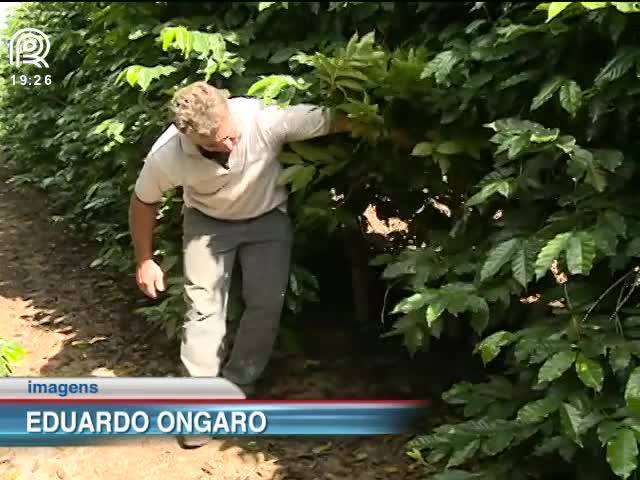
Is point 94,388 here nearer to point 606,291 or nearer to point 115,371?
point 115,371

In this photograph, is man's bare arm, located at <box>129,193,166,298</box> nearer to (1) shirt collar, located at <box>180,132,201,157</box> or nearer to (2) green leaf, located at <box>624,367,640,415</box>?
(1) shirt collar, located at <box>180,132,201,157</box>

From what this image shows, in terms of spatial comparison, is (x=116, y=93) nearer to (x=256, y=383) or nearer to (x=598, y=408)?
(x=256, y=383)

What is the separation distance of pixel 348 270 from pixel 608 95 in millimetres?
1698

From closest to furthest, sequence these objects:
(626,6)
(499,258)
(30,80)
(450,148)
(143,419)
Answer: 1. (626,6)
2. (499,258)
3. (450,148)
4. (143,419)
5. (30,80)

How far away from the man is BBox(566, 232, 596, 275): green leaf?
894 mm

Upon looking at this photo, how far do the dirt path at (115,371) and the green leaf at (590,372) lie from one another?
Answer: 87 cm

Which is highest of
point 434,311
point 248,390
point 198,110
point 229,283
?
point 198,110

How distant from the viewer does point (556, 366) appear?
6.51 ft

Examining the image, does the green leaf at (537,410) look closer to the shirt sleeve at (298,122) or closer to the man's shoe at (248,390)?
the shirt sleeve at (298,122)

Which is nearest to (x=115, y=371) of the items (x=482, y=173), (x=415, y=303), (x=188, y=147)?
(x=188, y=147)

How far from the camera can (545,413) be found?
6.68 feet

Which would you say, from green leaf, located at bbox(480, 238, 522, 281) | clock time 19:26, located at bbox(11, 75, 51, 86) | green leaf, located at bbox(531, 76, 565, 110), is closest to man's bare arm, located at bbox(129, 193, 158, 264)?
green leaf, located at bbox(480, 238, 522, 281)

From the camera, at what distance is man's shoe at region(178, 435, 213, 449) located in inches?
112

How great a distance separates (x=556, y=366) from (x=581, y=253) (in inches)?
10.3
